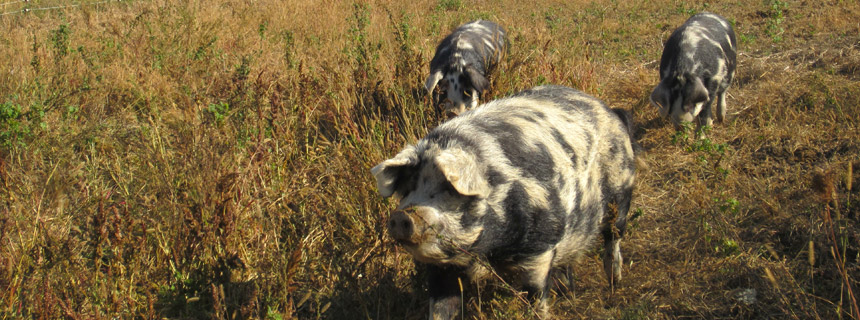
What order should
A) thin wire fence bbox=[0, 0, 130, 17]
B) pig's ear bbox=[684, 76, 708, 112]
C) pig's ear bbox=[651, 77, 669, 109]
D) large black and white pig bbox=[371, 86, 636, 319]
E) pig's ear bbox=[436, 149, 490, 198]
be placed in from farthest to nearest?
thin wire fence bbox=[0, 0, 130, 17] → pig's ear bbox=[651, 77, 669, 109] → pig's ear bbox=[684, 76, 708, 112] → large black and white pig bbox=[371, 86, 636, 319] → pig's ear bbox=[436, 149, 490, 198]

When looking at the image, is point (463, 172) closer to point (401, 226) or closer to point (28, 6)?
point (401, 226)

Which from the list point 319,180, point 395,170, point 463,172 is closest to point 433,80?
point 319,180

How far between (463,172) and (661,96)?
14.0 feet

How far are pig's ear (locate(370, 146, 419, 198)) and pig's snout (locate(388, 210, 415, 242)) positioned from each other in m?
0.25

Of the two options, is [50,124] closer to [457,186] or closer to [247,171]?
[247,171]

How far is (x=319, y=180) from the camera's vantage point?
455cm

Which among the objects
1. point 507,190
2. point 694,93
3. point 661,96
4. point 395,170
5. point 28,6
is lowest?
point 661,96

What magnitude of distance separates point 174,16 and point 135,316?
21.6ft

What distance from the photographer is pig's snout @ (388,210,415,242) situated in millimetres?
2566

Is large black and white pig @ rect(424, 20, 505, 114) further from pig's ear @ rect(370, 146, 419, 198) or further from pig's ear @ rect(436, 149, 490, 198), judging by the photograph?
pig's ear @ rect(436, 149, 490, 198)

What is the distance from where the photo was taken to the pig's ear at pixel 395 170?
2754 mm

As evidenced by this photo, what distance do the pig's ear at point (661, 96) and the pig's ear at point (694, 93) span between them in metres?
0.20

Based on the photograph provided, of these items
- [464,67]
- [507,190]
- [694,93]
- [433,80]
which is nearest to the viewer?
[507,190]

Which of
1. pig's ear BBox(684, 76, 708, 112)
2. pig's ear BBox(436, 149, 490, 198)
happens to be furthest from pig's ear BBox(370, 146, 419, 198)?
pig's ear BBox(684, 76, 708, 112)
